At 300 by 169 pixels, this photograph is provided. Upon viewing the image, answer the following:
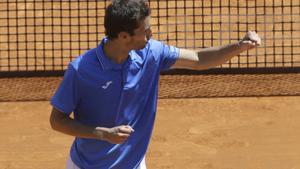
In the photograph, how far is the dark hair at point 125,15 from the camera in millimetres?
4258

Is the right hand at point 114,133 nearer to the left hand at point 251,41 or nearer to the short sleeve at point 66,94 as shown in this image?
the short sleeve at point 66,94

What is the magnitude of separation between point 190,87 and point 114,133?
616cm

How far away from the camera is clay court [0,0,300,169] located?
857cm

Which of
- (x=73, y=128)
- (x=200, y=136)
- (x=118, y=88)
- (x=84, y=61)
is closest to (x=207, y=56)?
(x=118, y=88)

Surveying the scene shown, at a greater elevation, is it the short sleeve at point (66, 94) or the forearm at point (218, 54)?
the forearm at point (218, 54)

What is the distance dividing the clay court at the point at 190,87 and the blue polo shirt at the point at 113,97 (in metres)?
3.66

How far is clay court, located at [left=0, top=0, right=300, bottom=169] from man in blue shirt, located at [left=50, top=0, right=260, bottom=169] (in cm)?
364

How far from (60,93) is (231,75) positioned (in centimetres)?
649

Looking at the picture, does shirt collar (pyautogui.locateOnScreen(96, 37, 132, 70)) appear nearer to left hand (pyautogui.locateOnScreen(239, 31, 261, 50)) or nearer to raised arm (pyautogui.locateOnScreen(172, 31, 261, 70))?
raised arm (pyautogui.locateOnScreen(172, 31, 261, 70))

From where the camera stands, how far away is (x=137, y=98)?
4.59 metres

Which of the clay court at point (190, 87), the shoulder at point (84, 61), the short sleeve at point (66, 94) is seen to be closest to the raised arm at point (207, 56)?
the shoulder at point (84, 61)

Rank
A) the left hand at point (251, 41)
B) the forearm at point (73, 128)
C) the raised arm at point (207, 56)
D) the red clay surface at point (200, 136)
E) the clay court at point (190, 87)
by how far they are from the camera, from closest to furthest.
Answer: the forearm at point (73, 128), the left hand at point (251, 41), the raised arm at point (207, 56), the red clay surface at point (200, 136), the clay court at point (190, 87)

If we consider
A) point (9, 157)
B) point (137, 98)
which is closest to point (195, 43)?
point (9, 157)

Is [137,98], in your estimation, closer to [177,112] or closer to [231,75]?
[177,112]
